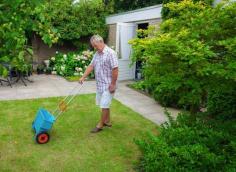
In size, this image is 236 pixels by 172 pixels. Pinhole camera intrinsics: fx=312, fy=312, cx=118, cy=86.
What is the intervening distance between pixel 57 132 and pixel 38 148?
83cm

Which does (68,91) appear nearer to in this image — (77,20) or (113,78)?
(113,78)

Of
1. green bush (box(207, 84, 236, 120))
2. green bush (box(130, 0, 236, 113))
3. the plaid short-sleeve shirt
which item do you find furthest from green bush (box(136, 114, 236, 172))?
the plaid short-sleeve shirt

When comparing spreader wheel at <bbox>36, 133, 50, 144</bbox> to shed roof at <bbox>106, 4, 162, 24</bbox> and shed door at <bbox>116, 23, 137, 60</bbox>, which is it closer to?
shed roof at <bbox>106, 4, 162, 24</bbox>

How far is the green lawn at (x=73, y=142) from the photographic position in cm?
480

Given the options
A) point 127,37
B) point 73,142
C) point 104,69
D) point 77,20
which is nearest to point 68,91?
point 127,37

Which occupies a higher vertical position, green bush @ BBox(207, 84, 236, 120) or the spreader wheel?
green bush @ BBox(207, 84, 236, 120)

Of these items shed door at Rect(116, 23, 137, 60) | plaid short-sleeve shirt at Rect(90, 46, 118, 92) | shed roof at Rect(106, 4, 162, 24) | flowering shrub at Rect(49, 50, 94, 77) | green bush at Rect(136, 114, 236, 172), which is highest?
shed roof at Rect(106, 4, 162, 24)

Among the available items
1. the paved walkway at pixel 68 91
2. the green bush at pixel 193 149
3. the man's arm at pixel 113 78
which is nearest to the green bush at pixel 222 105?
the green bush at pixel 193 149

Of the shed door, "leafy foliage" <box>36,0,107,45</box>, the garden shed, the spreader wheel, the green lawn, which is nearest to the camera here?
the green lawn

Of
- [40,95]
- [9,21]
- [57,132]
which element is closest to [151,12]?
[40,95]

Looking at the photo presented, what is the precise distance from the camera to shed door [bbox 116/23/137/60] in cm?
1269

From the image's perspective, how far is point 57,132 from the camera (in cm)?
618

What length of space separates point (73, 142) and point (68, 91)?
473 centimetres

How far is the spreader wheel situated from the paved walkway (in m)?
2.57
